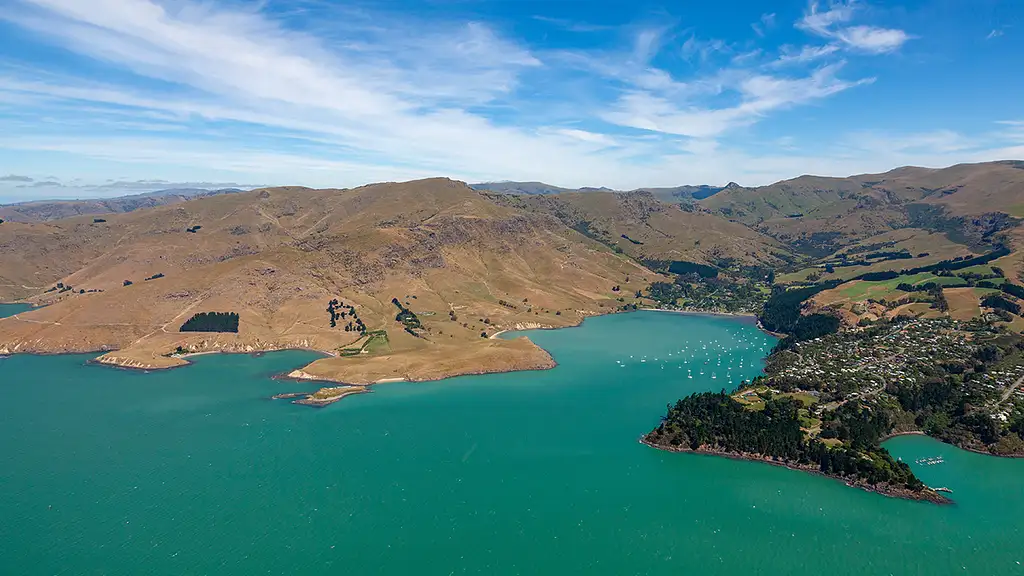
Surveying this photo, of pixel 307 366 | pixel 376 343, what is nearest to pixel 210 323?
pixel 307 366

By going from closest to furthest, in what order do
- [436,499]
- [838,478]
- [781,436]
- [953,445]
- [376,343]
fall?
[436,499] < [838,478] < [781,436] < [953,445] < [376,343]

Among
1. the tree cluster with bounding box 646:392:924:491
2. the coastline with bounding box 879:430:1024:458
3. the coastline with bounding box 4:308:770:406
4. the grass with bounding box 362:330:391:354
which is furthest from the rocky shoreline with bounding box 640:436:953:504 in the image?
the grass with bounding box 362:330:391:354

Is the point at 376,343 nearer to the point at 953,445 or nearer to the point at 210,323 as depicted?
the point at 210,323

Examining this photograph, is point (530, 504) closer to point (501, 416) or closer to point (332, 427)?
point (501, 416)

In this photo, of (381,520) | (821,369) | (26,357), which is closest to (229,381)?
(26,357)

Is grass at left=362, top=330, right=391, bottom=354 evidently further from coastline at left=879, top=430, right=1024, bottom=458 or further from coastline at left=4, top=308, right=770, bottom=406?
coastline at left=879, top=430, right=1024, bottom=458

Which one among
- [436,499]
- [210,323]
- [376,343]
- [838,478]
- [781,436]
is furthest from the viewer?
[210,323]
